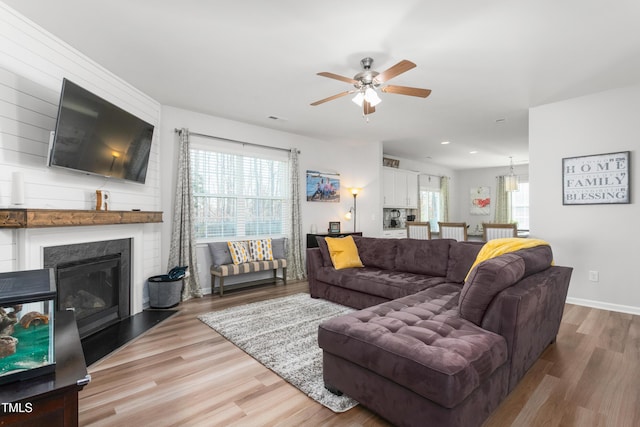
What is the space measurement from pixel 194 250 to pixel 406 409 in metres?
3.60

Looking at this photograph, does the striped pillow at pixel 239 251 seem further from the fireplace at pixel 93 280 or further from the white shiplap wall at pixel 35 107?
the white shiplap wall at pixel 35 107

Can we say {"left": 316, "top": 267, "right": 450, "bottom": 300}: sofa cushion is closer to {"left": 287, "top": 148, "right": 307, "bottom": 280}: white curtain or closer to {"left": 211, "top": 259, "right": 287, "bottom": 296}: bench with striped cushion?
{"left": 211, "top": 259, "right": 287, "bottom": 296}: bench with striped cushion

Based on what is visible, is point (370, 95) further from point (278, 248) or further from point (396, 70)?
point (278, 248)

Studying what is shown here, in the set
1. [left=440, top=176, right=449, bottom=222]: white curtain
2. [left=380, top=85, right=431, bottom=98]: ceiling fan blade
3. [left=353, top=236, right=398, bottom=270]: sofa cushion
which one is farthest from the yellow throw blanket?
[left=440, top=176, right=449, bottom=222]: white curtain

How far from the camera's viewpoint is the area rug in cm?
212

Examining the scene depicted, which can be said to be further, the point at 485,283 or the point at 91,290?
the point at 91,290

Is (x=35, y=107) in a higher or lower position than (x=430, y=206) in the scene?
higher

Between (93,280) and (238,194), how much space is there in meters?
2.31

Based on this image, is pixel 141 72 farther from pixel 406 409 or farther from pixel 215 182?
pixel 406 409

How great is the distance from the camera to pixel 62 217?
2.50 meters

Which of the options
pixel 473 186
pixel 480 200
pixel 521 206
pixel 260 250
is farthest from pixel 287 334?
pixel 473 186

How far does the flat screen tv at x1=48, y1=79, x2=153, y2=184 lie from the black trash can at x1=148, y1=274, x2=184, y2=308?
1239 mm

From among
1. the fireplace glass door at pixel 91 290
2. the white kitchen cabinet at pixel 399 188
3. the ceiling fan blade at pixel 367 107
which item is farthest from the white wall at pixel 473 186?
the fireplace glass door at pixel 91 290

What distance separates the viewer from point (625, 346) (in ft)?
8.81
